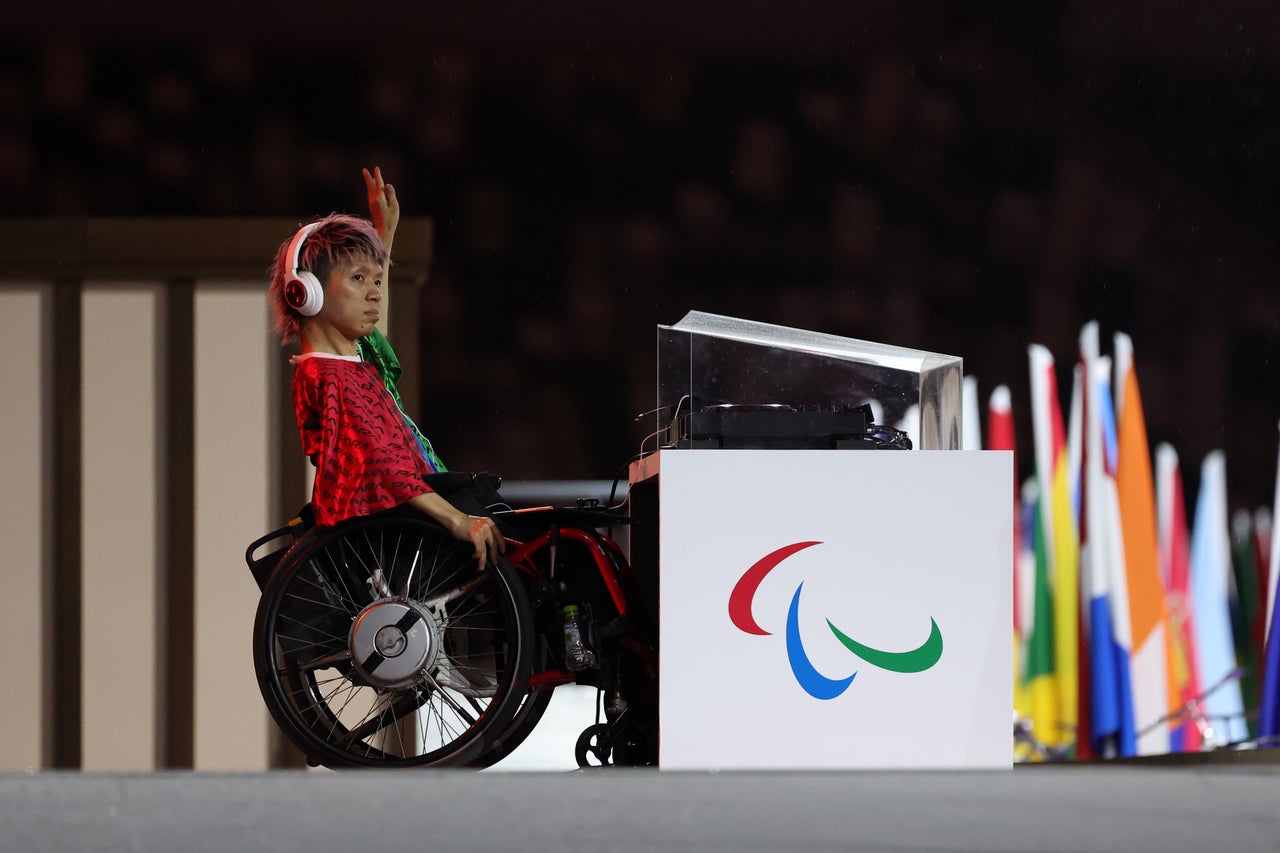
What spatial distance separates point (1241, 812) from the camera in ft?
5.81

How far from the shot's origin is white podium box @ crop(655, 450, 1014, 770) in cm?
210

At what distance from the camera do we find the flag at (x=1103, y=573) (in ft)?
13.7

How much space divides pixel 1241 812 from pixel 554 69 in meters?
2.99

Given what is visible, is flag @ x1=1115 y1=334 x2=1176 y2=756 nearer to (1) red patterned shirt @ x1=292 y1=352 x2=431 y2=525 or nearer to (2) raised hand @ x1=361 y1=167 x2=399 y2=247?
(2) raised hand @ x1=361 y1=167 x2=399 y2=247

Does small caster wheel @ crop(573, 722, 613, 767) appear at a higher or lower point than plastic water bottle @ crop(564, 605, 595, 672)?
lower

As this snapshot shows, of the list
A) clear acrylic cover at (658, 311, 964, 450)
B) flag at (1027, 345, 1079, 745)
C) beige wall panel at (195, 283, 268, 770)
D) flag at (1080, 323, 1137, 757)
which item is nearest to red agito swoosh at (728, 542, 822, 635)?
clear acrylic cover at (658, 311, 964, 450)

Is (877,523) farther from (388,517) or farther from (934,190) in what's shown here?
(934,190)

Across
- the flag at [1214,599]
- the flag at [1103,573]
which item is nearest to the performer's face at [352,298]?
the flag at [1103,573]

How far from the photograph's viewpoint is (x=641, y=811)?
5.86 ft

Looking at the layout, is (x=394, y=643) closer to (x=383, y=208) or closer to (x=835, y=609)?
(x=835, y=609)

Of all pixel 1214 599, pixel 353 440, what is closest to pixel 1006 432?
pixel 1214 599

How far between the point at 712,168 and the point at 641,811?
2.65m

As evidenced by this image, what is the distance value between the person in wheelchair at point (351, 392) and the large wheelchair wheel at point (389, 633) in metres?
0.05

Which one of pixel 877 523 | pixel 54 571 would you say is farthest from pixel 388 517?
A: pixel 54 571
